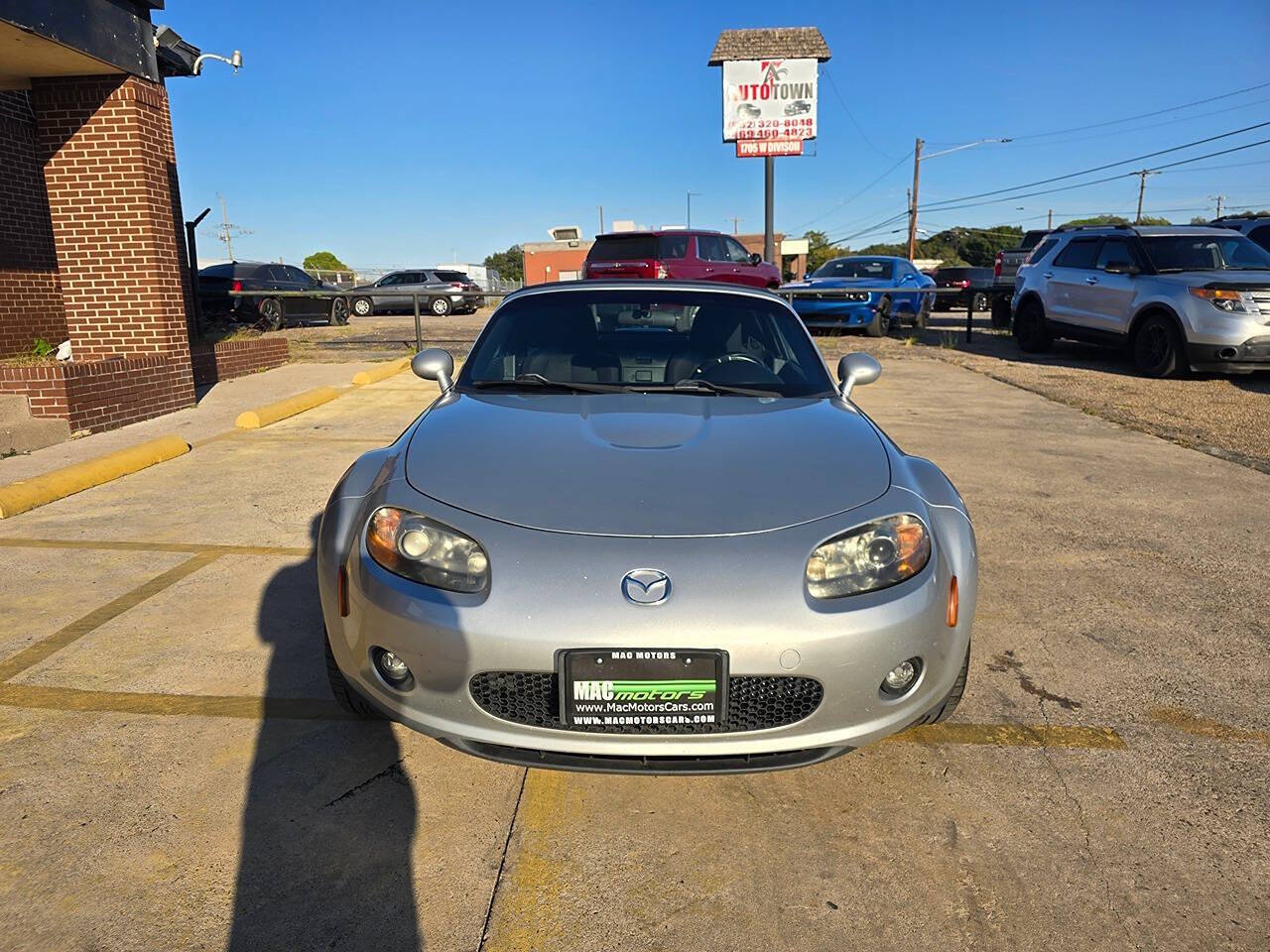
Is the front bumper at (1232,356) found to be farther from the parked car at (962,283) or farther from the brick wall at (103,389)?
the parked car at (962,283)

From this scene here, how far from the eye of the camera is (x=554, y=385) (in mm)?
3582

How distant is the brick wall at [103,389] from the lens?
726 centimetres

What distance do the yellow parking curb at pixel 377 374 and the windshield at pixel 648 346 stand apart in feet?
23.6

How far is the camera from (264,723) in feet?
9.57

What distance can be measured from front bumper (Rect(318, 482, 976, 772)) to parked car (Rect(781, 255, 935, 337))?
565 inches

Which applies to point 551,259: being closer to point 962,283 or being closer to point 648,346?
point 962,283

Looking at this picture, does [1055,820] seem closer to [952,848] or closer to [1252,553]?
[952,848]

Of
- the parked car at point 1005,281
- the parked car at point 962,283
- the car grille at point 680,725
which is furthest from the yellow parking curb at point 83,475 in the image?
the parked car at point 962,283

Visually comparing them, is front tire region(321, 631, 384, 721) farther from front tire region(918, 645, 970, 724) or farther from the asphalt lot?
front tire region(918, 645, 970, 724)

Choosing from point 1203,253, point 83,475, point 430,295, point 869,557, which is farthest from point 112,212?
point 430,295

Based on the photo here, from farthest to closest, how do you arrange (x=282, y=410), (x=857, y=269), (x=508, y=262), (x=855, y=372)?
(x=508, y=262) → (x=857, y=269) → (x=282, y=410) → (x=855, y=372)

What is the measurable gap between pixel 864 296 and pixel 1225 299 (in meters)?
6.99

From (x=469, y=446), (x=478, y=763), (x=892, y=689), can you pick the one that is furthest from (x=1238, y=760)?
(x=469, y=446)

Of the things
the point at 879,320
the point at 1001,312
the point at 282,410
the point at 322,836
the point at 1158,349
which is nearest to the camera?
the point at 322,836
